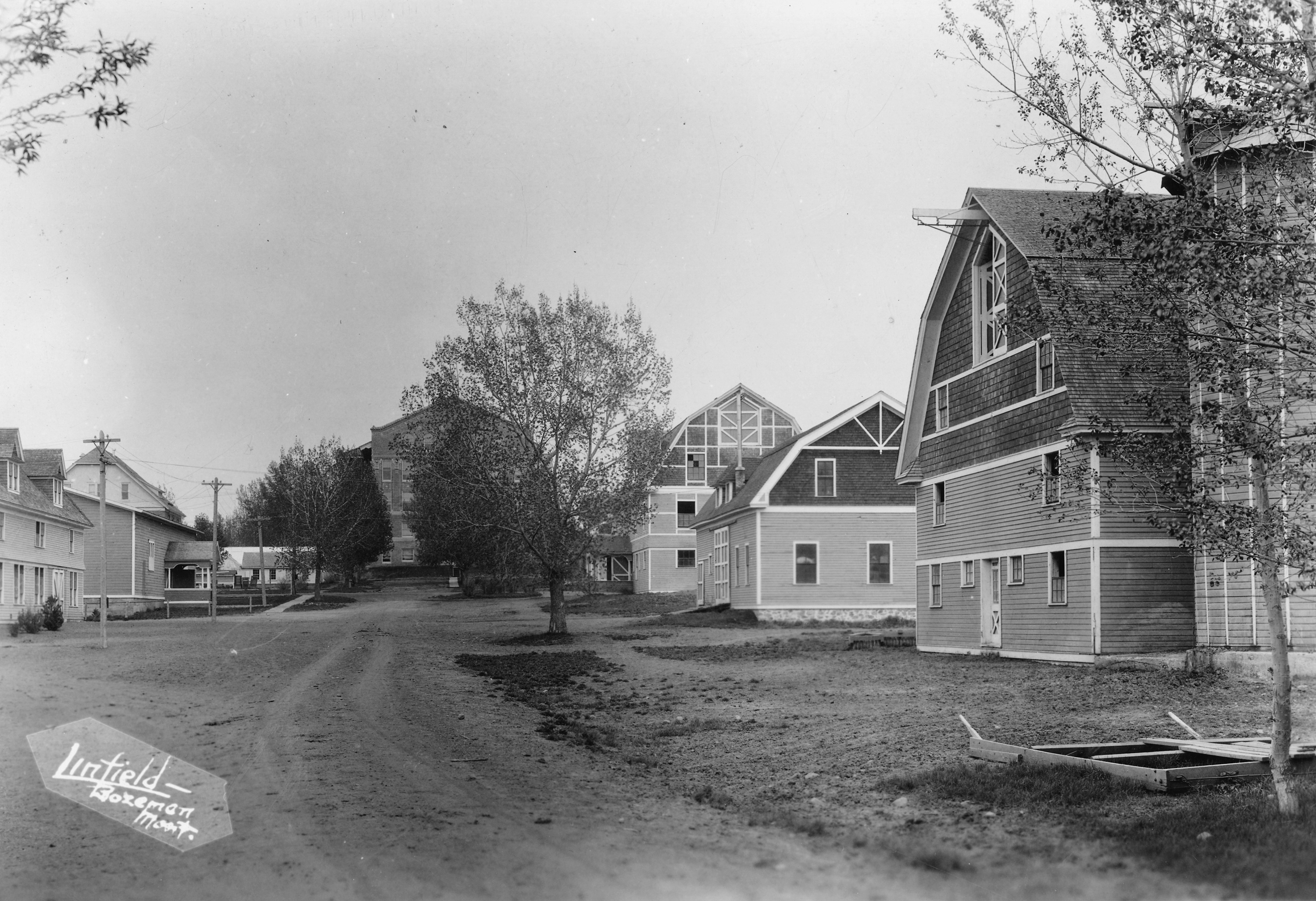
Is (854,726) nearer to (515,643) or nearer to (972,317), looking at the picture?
(972,317)

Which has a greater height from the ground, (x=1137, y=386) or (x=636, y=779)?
(x=1137, y=386)

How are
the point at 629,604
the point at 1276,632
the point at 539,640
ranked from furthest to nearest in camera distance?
the point at 629,604 < the point at 539,640 < the point at 1276,632

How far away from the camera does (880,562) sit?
4106 centimetres

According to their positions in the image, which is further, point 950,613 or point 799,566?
point 799,566

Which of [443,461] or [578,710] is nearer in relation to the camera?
[578,710]

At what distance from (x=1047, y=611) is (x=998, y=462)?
3.34 meters

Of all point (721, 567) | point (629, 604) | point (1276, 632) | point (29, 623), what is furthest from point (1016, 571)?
point (629, 604)

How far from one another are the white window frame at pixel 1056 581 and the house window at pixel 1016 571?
1048 mm

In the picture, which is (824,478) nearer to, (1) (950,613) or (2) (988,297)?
(1) (950,613)

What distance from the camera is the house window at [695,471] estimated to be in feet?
196

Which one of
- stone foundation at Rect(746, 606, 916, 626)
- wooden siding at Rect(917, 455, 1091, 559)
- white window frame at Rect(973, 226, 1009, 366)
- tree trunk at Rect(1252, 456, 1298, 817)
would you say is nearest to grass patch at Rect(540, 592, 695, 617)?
stone foundation at Rect(746, 606, 916, 626)

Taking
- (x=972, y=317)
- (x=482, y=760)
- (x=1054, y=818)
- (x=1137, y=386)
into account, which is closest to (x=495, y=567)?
(x=972, y=317)

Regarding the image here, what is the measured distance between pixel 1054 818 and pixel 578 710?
887 centimetres

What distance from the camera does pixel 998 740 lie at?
11.9 metres
